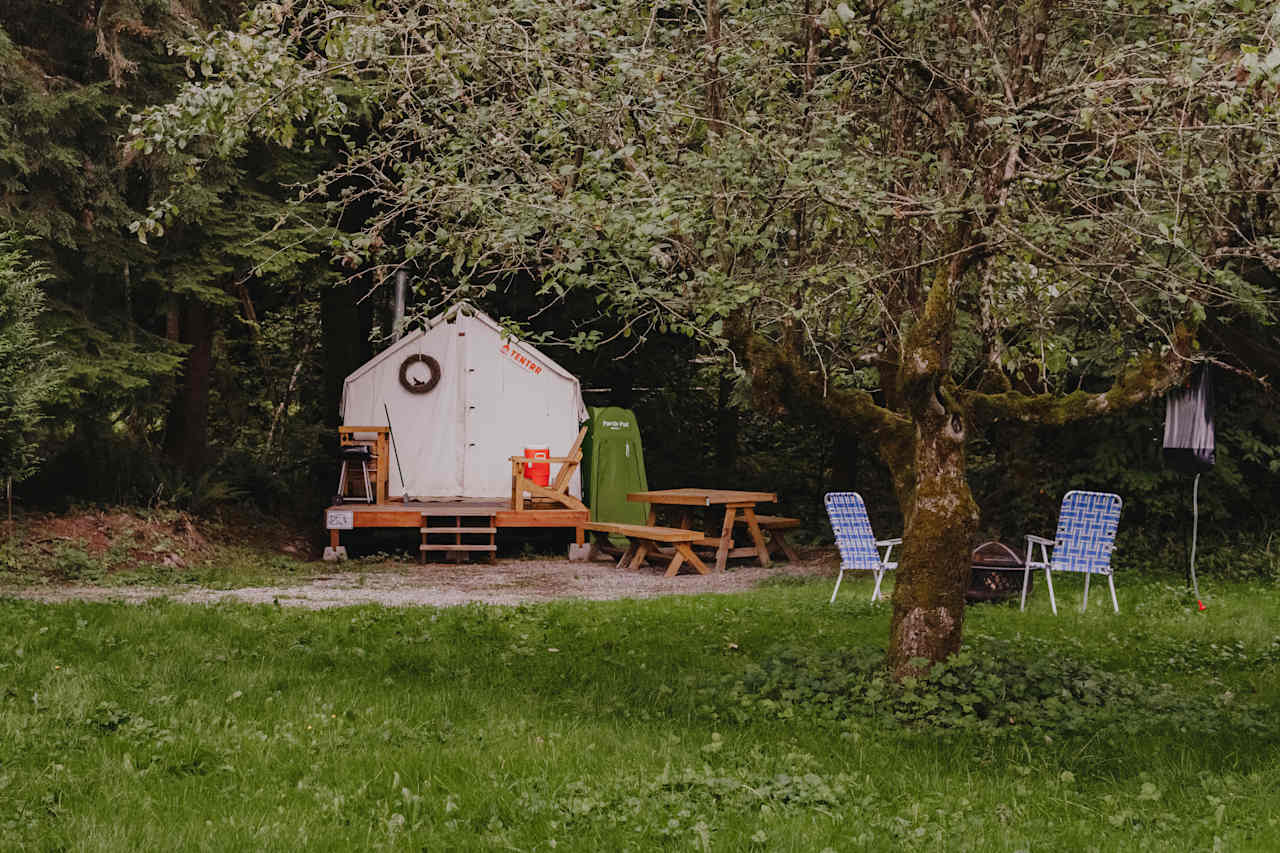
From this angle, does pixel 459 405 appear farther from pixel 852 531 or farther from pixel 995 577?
pixel 995 577

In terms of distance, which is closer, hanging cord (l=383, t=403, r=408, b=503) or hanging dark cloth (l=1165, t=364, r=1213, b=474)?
hanging dark cloth (l=1165, t=364, r=1213, b=474)

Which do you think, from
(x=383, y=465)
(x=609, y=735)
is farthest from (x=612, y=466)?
(x=609, y=735)

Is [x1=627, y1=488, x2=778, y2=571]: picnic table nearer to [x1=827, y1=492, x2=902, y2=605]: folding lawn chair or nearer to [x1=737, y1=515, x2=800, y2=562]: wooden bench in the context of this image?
[x1=737, y1=515, x2=800, y2=562]: wooden bench

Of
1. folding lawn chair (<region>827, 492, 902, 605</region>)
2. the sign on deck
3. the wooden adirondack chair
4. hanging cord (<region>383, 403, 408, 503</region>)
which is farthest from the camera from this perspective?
hanging cord (<region>383, 403, 408, 503</region>)

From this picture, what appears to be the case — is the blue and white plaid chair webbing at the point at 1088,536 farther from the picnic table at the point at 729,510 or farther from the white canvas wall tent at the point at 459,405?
the white canvas wall tent at the point at 459,405

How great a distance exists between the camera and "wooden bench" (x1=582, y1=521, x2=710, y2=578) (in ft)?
41.5

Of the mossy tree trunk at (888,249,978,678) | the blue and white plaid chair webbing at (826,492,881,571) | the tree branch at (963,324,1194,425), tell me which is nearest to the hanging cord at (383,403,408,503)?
the blue and white plaid chair webbing at (826,492,881,571)

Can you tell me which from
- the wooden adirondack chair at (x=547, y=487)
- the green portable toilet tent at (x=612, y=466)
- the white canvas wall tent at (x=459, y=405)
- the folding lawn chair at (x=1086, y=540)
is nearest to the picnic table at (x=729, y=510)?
the wooden adirondack chair at (x=547, y=487)

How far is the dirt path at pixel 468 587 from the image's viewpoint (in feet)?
31.2

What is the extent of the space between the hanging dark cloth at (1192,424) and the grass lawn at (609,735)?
1.69 metres

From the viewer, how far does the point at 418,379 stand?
1516 cm

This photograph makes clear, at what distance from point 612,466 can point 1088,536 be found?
706 cm

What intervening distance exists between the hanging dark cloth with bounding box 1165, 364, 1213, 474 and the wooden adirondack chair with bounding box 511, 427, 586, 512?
6799mm

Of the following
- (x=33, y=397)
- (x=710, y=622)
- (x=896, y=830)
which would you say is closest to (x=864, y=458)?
(x=710, y=622)
